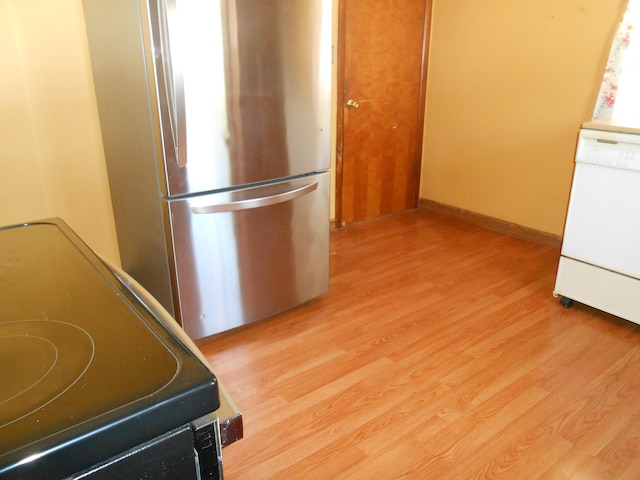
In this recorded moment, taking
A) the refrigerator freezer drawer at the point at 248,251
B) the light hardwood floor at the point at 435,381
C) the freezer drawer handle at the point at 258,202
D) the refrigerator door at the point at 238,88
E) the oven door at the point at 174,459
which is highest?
the refrigerator door at the point at 238,88

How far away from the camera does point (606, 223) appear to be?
230cm

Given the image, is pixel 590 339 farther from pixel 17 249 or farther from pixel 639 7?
pixel 17 249

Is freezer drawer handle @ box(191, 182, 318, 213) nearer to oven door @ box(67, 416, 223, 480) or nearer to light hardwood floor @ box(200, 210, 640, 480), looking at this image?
light hardwood floor @ box(200, 210, 640, 480)

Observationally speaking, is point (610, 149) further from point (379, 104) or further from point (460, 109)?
point (379, 104)

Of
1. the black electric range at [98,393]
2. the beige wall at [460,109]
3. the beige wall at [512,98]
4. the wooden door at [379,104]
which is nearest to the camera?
the black electric range at [98,393]

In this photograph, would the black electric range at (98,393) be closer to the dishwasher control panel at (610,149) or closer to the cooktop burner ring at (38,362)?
the cooktop burner ring at (38,362)

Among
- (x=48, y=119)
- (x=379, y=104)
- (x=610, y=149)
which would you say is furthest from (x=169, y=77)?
(x=379, y=104)

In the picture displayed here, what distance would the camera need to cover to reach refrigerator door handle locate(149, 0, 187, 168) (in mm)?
1673

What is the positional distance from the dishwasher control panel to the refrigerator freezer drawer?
121 cm

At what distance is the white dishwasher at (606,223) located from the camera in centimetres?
218

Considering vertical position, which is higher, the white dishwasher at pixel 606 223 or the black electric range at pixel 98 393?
the black electric range at pixel 98 393

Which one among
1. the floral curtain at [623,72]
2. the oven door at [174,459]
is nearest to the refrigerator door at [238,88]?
the oven door at [174,459]

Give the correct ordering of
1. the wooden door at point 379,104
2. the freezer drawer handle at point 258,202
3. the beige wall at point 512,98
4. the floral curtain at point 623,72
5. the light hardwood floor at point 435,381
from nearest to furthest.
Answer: the light hardwood floor at point 435,381
the freezer drawer handle at point 258,202
the floral curtain at point 623,72
the beige wall at point 512,98
the wooden door at point 379,104

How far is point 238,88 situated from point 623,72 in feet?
7.18
